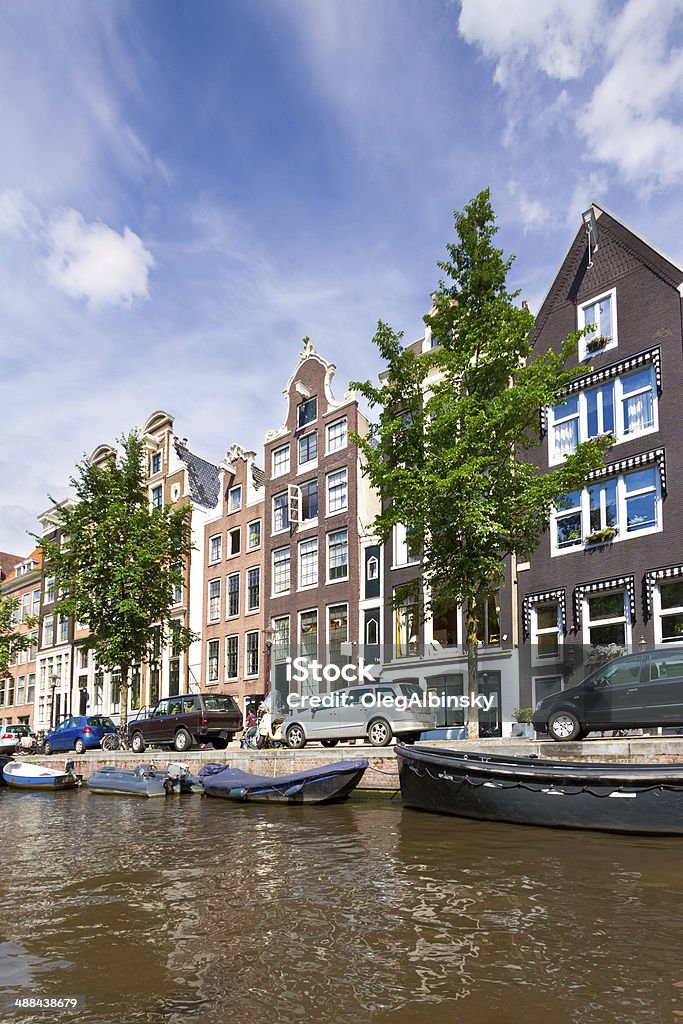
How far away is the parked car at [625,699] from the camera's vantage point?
18781mm

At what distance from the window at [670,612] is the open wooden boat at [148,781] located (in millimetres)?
14617

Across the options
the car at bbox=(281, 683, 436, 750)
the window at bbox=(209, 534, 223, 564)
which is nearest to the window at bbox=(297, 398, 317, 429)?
the window at bbox=(209, 534, 223, 564)

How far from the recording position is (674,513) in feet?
92.6

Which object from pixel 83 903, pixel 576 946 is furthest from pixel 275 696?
pixel 576 946

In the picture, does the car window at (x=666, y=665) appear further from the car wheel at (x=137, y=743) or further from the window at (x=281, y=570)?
the window at (x=281, y=570)

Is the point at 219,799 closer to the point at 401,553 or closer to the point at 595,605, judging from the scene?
the point at 595,605

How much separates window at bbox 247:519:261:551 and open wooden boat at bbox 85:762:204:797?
20340 millimetres

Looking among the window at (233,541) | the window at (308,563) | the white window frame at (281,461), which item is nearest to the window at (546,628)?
the window at (308,563)

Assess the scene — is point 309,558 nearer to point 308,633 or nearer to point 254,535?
point 308,633

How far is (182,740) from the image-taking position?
109 feet

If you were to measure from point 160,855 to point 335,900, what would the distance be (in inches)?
198

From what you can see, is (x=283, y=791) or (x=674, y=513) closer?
(x=283, y=791)

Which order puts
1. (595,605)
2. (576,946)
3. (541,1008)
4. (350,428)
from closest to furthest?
(541,1008) → (576,946) → (595,605) → (350,428)

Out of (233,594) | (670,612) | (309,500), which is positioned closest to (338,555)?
(309,500)
